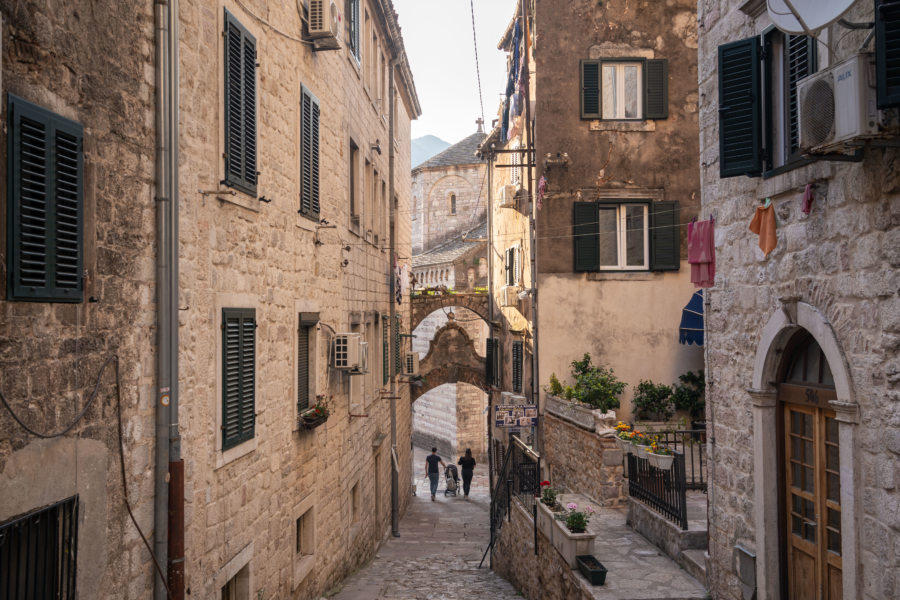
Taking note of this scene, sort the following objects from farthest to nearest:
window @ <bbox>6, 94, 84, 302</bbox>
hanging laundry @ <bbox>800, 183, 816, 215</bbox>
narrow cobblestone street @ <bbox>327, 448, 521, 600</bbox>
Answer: narrow cobblestone street @ <bbox>327, 448, 521, 600</bbox> → hanging laundry @ <bbox>800, 183, 816, 215</bbox> → window @ <bbox>6, 94, 84, 302</bbox>

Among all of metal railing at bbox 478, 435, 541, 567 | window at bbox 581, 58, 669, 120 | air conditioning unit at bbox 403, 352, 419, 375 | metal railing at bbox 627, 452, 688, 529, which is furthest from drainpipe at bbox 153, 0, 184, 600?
air conditioning unit at bbox 403, 352, 419, 375

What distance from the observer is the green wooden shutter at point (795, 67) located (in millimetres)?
6250

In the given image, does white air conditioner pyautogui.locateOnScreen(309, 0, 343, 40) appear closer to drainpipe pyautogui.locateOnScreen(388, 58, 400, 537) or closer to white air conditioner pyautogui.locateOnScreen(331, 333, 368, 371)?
white air conditioner pyautogui.locateOnScreen(331, 333, 368, 371)

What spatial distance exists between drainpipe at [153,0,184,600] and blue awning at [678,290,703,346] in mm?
11471

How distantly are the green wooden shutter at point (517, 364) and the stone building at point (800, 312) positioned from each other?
13425mm

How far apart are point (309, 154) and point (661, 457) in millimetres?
6641

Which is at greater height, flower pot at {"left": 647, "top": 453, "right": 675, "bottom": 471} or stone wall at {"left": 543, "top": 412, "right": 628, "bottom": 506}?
flower pot at {"left": 647, "top": 453, "right": 675, "bottom": 471}

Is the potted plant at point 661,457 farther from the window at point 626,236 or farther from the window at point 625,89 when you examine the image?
the window at point 625,89

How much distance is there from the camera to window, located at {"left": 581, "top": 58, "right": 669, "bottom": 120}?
17.8 m

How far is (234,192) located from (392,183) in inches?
523

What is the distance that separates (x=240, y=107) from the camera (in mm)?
8258

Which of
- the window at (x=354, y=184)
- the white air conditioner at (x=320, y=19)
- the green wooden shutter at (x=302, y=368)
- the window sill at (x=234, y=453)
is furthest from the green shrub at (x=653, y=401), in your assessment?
the window sill at (x=234, y=453)

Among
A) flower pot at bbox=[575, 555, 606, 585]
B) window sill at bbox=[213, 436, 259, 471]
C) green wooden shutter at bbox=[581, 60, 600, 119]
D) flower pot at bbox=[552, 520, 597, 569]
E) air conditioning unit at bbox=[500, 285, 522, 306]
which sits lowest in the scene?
flower pot at bbox=[575, 555, 606, 585]

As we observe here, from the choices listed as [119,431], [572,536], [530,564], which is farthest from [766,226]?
[530,564]
